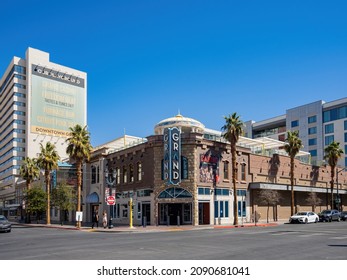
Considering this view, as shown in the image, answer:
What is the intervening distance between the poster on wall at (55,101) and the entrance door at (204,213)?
8829 centimetres

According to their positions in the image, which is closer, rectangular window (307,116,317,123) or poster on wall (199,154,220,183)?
poster on wall (199,154,220,183)

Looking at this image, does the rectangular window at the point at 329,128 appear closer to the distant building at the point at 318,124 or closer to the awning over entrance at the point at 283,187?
the distant building at the point at 318,124

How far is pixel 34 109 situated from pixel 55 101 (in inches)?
284

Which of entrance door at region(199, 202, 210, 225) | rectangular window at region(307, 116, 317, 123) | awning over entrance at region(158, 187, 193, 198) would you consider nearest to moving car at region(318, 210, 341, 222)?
entrance door at region(199, 202, 210, 225)

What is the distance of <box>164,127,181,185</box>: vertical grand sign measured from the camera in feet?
157

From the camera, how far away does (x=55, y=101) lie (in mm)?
129750

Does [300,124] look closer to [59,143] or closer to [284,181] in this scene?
[284,181]

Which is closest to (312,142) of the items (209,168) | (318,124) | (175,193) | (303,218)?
(318,124)

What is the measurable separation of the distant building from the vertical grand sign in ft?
214

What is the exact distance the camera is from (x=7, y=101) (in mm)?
133000

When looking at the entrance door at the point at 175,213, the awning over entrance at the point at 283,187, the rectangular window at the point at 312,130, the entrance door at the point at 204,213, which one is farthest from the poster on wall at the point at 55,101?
the entrance door at the point at 204,213

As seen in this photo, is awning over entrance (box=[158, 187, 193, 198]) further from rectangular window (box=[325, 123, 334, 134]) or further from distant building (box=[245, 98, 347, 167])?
rectangular window (box=[325, 123, 334, 134])

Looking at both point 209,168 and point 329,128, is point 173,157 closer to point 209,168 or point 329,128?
point 209,168

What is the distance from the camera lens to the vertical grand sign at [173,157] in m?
47.8
